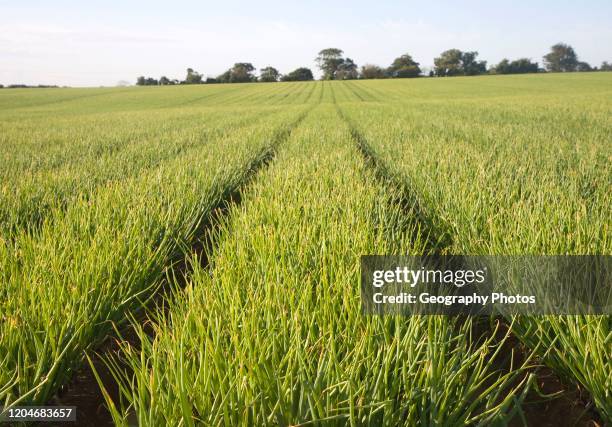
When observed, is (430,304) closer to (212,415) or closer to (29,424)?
(212,415)

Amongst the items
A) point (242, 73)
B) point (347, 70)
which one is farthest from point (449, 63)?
point (242, 73)

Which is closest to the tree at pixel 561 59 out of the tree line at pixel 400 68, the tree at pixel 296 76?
the tree line at pixel 400 68

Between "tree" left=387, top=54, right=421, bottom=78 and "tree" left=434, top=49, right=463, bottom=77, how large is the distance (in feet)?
15.9

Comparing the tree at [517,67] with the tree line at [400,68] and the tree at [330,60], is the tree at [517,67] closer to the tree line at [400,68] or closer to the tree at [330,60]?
the tree line at [400,68]

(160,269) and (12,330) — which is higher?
(12,330)

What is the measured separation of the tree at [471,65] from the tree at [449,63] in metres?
1.23

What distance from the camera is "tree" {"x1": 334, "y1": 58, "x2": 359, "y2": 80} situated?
89006 mm

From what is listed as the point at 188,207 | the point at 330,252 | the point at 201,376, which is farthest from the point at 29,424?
the point at 188,207

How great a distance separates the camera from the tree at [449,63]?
76500mm

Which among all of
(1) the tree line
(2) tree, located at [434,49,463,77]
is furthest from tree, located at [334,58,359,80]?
(2) tree, located at [434,49,463,77]

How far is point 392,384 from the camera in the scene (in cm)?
102

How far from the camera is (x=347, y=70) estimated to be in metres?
93.0

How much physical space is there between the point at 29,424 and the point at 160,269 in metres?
1.09

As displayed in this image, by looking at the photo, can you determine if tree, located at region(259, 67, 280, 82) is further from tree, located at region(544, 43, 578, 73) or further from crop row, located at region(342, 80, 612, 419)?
crop row, located at region(342, 80, 612, 419)
